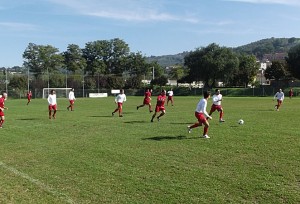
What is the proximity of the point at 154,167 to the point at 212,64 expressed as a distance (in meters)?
81.7

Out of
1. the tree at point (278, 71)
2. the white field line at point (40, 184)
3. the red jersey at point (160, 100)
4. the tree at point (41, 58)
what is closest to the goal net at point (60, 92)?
the tree at point (41, 58)

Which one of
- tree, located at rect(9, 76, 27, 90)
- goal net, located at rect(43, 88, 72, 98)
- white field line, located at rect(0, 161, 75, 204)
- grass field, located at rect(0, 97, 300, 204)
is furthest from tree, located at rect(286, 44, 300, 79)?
white field line, located at rect(0, 161, 75, 204)

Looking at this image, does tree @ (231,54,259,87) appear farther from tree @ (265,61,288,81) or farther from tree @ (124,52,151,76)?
tree @ (124,52,151,76)

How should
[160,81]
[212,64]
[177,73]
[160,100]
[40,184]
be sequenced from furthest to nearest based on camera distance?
[177,73] < [160,81] < [212,64] < [160,100] < [40,184]

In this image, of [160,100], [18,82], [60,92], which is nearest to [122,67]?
[18,82]

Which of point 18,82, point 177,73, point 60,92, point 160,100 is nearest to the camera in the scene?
point 160,100

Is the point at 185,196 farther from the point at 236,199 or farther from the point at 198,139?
the point at 198,139

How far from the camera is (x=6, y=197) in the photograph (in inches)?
294

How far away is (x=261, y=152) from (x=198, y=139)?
3120 millimetres

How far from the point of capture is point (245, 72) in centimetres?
9938

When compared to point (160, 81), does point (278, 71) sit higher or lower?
higher

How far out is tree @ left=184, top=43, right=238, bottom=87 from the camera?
89.6 metres

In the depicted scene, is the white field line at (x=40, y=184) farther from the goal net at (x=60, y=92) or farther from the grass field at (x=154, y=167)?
the goal net at (x=60, y=92)

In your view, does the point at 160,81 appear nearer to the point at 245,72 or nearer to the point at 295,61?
the point at 245,72
